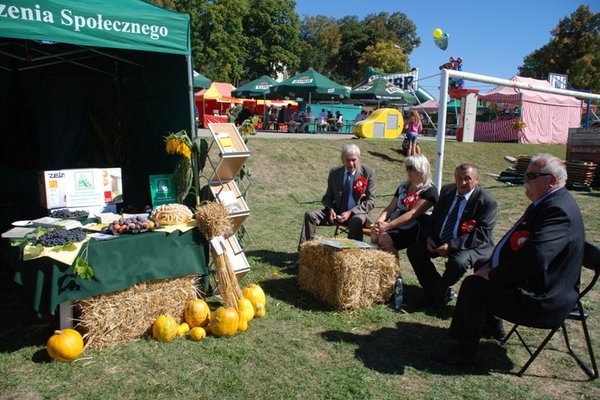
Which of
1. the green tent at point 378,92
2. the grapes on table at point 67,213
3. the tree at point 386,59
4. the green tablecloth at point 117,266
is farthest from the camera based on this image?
the tree at point 386,59

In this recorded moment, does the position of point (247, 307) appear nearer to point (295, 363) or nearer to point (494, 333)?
point (295, 363)

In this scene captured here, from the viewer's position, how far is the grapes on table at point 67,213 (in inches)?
156

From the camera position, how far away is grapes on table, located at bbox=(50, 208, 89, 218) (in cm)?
396

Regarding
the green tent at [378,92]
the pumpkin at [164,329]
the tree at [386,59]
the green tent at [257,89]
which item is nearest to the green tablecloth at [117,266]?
the pumpkin at [164,329]

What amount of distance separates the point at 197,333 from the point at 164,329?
0.25 meters

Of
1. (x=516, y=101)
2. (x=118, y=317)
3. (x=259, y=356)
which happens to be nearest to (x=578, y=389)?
(x=259, y=356)

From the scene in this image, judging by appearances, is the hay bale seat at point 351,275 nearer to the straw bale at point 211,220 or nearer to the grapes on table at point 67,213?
the straw bale at point 211,220

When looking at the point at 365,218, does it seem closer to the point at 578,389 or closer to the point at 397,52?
the point at 578,389

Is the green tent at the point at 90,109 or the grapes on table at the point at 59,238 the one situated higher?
the green tent at the point at 90,109

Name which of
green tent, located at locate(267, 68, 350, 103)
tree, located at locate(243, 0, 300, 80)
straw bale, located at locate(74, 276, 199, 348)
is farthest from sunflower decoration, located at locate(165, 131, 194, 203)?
tree, located at locate(243, 0, 300, 80)

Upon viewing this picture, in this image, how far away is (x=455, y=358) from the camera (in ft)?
10.6

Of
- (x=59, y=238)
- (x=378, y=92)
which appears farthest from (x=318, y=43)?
(x=59, y=238)

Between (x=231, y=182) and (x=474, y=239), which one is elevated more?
(x=231, y=182)

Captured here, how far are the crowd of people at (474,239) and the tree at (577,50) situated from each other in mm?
38502
